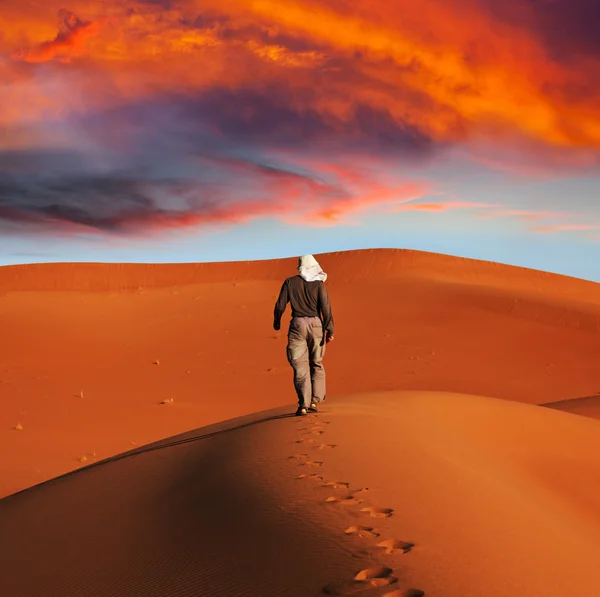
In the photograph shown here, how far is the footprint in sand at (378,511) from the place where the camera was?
166 inches

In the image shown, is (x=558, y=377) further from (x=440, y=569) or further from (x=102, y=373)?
(x=440, y=569)

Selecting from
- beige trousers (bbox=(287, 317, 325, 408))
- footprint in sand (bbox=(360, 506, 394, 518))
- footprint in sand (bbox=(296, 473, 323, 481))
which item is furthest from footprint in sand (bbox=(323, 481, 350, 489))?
beige trousers (bbox=(287, 317, 325, 408))

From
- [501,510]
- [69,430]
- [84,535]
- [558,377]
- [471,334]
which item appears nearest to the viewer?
[501,510]

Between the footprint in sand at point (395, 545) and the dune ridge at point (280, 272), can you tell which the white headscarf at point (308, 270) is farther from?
the dune ridge at point (280, 272)

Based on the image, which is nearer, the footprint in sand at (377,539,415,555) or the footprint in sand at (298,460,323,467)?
the footprint in sand at (377,539,415,555)

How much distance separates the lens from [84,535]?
194 inches

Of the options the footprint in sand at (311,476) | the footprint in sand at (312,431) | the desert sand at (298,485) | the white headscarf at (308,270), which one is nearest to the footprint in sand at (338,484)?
the desert sand at (298,485)

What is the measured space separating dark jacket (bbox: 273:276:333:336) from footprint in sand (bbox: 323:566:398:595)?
5.18 meters

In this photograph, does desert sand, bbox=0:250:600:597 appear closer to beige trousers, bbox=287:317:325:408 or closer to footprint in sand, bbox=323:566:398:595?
footprint in sand, bbox=323:566:398:595

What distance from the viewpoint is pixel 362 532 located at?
388cm

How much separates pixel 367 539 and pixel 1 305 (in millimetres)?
32641

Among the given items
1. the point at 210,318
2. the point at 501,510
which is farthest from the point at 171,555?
the point at 210,318

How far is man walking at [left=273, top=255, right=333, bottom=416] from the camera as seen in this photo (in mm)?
8383

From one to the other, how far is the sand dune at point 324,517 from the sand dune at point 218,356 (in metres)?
5.28
